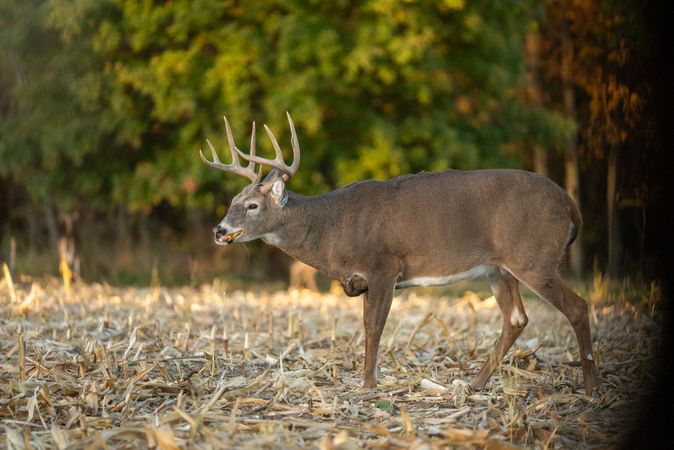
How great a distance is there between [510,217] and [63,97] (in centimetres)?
1504

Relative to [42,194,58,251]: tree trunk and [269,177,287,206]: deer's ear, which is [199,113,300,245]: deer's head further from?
[42,194,58,251]: tree trunk

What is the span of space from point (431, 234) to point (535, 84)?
1685cm

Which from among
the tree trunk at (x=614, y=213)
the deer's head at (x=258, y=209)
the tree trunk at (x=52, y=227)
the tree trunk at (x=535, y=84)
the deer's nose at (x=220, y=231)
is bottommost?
the tree trunk at (x=52, y=227)

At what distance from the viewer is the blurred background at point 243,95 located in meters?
17.4

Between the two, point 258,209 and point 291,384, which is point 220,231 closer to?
point 258,209

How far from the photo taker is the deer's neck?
24.1ft

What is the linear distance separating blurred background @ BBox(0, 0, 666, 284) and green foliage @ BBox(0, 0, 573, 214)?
38mm

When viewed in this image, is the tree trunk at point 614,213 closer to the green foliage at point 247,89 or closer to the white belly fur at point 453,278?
the white belly fur at point 453,278

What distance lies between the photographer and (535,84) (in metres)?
22.9

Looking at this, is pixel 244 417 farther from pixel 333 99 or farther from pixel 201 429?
pixel 333 99

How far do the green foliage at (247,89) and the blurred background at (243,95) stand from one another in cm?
4

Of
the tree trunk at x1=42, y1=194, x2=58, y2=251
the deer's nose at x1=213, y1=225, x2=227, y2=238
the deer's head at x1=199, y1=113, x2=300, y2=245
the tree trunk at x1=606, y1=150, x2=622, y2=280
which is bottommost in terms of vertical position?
the tree trunk at x1=42, y1=194, x2=58, y2=251

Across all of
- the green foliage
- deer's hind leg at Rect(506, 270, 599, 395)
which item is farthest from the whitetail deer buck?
the green foliage

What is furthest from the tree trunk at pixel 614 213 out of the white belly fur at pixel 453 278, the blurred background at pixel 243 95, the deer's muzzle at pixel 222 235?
the blurred background at pixel 243 95
